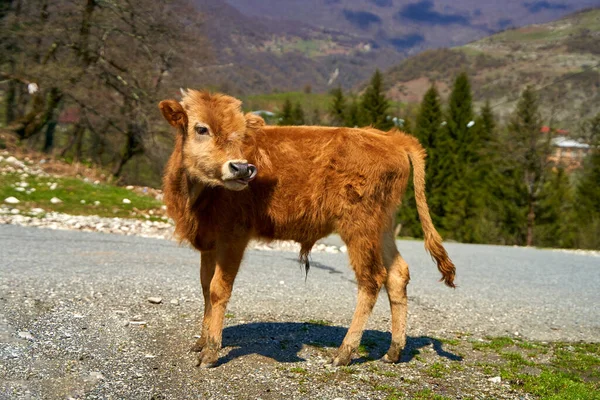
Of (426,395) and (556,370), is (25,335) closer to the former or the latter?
(426,395)

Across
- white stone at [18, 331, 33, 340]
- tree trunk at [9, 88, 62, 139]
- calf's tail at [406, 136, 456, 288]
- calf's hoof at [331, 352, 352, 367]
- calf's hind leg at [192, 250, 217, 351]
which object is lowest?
white stone at [18, 331, 33, 340]

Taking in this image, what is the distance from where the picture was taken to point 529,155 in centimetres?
4581

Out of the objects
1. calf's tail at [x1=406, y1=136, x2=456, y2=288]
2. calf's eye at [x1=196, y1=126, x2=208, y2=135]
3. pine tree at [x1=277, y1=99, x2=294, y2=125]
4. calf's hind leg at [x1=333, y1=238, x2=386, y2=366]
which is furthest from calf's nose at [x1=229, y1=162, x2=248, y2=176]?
pine tree at [x1=277, y1=99, x2=294, y2=125]

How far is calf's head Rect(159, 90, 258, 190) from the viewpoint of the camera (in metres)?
6.37

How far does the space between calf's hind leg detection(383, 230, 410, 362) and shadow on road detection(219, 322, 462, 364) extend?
23cm

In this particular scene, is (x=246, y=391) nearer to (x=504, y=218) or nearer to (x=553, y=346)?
(x=553, y=346)

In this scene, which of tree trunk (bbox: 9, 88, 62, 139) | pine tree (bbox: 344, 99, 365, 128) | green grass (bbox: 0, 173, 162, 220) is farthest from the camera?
pine tree (bbox: 344, 99, 365, 128)

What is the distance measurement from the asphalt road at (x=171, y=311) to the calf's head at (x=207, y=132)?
7.27ft

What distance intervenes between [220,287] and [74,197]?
17120 mm

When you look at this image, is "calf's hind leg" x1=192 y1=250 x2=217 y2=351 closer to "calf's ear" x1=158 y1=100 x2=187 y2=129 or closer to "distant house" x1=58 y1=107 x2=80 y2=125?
"calf's ear" x1=158 y1=100 x2=187 y2=129

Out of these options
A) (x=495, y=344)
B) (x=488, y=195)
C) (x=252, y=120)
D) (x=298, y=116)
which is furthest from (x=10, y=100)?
(x=488, y=195)

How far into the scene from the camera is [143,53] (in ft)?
109

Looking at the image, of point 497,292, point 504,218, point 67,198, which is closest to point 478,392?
point 497,292

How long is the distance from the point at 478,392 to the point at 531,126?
45.1 m
